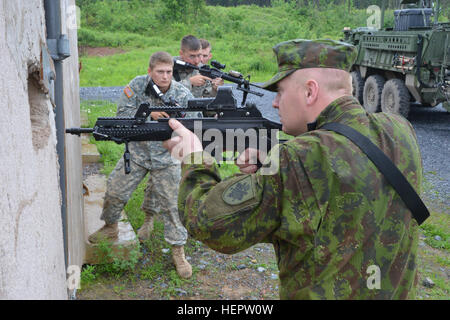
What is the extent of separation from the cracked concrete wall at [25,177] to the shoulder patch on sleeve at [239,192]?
1.93ft

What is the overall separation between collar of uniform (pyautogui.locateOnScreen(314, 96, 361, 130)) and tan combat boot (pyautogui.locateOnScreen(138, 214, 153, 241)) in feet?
9.49

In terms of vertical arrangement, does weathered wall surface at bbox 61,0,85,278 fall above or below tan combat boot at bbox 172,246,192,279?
above

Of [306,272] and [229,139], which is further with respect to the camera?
[229,139]

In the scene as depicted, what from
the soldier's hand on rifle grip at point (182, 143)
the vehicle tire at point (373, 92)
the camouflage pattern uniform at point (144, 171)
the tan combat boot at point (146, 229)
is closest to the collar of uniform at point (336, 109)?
the soldier's hand on rifle grip at point (182, 143)

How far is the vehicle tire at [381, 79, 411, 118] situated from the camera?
8.95 meters

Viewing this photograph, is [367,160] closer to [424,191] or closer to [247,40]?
[424,191]

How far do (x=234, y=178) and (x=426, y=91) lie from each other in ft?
26.0

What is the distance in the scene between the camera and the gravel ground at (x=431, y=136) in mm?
5770

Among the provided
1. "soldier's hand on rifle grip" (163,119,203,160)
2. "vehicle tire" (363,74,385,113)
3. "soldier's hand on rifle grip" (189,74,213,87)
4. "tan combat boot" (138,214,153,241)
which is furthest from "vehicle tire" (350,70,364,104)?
"soldier's hand on rifle grip" (163,119,203,160)

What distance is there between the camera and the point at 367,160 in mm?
1453

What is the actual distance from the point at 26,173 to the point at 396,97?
28.4 feet

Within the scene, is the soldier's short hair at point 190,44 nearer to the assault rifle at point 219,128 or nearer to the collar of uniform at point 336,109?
the assault rifle at point 219,128

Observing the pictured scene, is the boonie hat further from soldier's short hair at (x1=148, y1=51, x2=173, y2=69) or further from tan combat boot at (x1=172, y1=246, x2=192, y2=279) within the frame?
tan combat boot at (x1=172, y1=246, x2=192, y2=279)

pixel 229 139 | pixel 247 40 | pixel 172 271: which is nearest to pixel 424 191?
pixel 172 271
